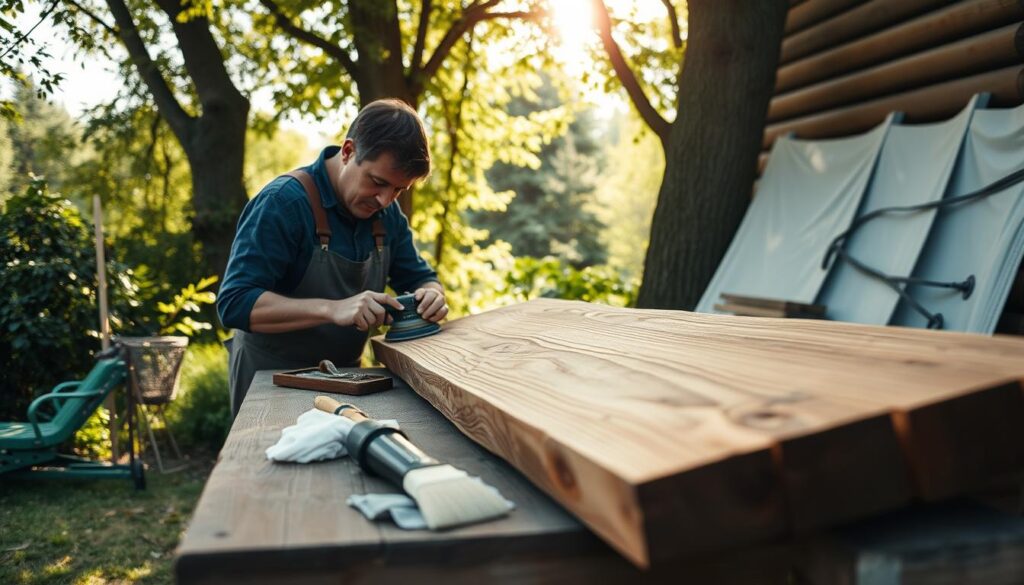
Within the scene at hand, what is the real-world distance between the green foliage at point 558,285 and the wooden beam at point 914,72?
2.06 meters

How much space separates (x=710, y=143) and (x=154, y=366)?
446cm

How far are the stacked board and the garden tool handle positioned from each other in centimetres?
33

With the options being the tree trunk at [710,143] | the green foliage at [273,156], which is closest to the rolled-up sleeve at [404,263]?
the tree trunk at [710,143]

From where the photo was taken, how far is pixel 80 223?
676 centimetres

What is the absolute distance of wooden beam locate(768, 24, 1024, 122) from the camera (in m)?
4.63

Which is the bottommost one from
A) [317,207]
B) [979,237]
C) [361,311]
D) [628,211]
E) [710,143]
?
[628,211]

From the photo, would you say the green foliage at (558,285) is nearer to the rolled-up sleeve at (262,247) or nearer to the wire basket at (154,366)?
the wire basket at (154,366)

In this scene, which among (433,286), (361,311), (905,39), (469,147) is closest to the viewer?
(361,311)

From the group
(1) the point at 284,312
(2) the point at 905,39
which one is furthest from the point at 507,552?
(2) the point at 905,39

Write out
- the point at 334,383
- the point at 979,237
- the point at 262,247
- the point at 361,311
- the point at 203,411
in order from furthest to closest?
the point at 203,411
the point at 979,237
the point at 262,247
the point at 361,311
the point at 334,383

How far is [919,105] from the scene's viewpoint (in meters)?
5.23

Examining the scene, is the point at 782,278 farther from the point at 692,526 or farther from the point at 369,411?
the point at 692,526

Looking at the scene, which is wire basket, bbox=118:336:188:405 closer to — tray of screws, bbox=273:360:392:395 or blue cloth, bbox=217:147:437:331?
blue cloth, bbox=217:147:437:331

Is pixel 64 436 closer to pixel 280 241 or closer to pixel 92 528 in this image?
pixel 92 528
